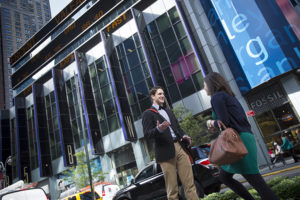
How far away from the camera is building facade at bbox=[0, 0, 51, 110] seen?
76.4 m

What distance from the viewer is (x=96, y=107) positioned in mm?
25266

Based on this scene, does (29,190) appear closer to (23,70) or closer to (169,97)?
(169,97)

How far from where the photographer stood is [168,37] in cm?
2078

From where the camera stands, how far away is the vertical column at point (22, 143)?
30497 mm

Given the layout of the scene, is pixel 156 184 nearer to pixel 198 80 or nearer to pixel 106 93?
pixel 198 80

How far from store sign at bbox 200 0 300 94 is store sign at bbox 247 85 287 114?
1151 millimetres

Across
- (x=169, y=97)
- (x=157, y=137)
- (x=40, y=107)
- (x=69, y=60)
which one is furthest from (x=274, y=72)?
(x=40, y=107)

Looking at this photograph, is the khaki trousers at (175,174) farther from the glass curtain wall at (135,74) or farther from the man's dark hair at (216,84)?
the glass curtain wall at (135,74)

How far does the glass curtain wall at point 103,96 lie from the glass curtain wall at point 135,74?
99.6 inches

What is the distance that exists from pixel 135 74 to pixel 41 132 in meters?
17.4

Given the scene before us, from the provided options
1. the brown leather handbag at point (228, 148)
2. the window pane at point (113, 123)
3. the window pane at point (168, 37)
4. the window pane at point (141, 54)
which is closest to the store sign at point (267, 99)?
the window pane at point (168, 37)

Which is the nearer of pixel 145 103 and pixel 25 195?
pixel 25 195

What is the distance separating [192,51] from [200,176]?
14665mm

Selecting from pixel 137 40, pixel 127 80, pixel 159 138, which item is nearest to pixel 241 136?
pixel 159 138
